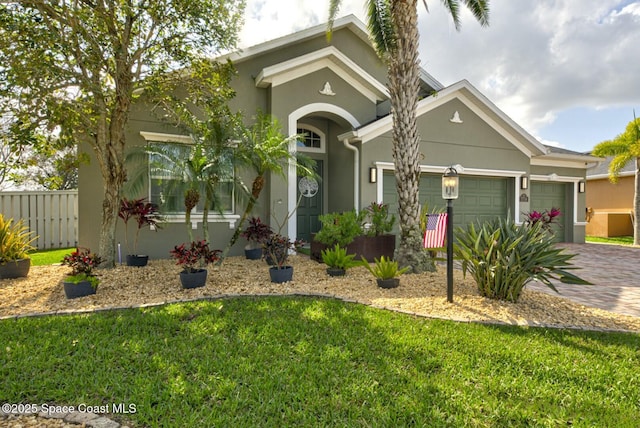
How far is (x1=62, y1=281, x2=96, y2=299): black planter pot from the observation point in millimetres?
5707

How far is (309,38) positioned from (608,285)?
34.8ft

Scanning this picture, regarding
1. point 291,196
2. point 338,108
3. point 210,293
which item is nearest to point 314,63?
point 338,108

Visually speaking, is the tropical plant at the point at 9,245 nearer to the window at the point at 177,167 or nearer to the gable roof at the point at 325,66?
the window at the point at 177,167

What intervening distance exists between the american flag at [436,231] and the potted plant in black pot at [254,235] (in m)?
4.00

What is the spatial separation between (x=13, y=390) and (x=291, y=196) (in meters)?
7.94

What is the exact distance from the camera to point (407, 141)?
7609mm

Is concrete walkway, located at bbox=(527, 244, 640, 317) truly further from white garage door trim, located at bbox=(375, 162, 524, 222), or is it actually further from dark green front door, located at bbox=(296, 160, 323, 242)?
dark green front door, located at bbox=(296, 160, 323, 242)

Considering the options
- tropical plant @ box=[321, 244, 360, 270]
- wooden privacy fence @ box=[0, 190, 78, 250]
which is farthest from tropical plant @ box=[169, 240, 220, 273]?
wooden privacy fence @ box=[0, 190, 78, 250]

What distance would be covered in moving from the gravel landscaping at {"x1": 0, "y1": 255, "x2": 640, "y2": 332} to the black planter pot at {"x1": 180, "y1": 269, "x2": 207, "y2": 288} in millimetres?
153

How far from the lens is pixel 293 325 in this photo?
445cm

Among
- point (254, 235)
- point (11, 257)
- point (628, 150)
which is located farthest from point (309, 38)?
point (628, 150)

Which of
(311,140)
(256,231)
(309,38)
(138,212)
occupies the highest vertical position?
(309,38)

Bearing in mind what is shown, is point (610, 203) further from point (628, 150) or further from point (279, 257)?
point (279, 257)

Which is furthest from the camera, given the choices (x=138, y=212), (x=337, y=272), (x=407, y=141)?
(x=138, y=212)
